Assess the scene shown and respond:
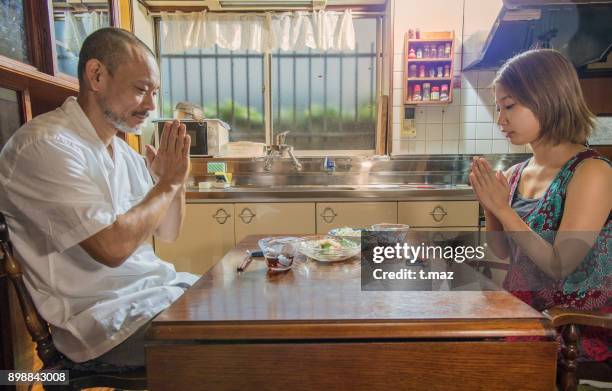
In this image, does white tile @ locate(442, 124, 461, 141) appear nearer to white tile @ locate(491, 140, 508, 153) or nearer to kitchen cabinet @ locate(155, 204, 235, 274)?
white tile @ locate(491, 140, 508, 153)

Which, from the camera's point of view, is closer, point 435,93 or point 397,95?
point 435,93

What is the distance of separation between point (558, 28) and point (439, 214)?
1.44m

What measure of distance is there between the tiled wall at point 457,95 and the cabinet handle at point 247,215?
1.45m

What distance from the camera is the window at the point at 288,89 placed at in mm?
3365

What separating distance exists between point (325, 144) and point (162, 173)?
2.48m

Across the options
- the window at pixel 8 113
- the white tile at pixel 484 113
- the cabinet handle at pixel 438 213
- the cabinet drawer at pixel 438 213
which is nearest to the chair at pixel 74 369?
the window at pixel 8 113

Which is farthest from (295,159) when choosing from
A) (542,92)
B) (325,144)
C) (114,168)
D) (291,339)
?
(291,339)

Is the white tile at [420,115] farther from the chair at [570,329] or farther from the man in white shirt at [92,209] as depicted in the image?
the chair at [570,329]

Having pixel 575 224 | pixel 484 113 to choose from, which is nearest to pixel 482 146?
pixel 484 113

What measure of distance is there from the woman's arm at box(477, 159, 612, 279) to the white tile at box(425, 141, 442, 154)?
7.08 ft

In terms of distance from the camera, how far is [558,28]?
2350 millimetres

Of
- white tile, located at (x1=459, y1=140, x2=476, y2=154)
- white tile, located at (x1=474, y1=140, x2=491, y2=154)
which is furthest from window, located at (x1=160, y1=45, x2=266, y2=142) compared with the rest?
white tile, located at (x1=474, y1=140, x2=491, y2=154)

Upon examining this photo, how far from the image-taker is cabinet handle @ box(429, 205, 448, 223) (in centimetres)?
255

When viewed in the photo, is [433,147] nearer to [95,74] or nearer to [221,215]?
[221,215]
